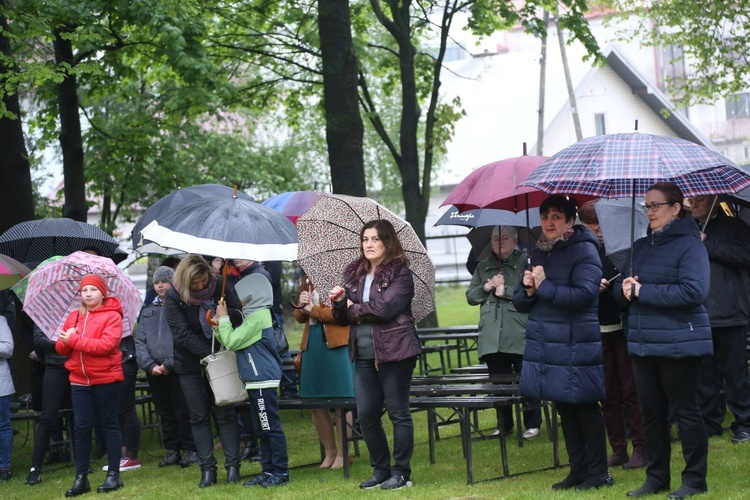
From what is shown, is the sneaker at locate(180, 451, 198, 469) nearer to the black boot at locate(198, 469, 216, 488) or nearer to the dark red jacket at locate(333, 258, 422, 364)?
the black boot at locate(198, 469, 216, 488)

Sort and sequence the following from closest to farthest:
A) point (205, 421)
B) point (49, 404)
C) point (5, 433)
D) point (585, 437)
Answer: point (585, 437) → point (205, 421) → point (49, 404) → point (5, 433)

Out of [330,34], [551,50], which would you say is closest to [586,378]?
[330,34]

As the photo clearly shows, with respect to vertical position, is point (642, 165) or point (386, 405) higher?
point (642, 165)

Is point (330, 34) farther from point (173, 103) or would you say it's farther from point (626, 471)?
point (173, 103)

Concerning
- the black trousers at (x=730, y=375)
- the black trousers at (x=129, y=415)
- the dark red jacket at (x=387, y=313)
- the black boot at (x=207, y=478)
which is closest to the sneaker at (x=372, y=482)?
the dark red jacket at (x=387, y=313)

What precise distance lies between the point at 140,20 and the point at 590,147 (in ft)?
31.3

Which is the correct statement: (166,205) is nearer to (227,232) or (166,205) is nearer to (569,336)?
→ (227,232)

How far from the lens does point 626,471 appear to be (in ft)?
26.6

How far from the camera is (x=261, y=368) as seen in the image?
28.0 ft

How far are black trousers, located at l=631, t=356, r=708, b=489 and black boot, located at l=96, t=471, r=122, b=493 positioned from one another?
14.7 feet


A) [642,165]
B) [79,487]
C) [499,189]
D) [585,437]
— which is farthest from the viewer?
[499,189]

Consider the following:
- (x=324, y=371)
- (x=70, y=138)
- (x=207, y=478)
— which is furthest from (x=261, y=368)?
(x=70, y=138)

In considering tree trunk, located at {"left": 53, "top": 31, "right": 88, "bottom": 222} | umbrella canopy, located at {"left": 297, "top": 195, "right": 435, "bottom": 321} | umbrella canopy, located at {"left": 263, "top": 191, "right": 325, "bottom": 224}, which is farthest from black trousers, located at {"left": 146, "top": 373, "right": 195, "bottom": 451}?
tree trunk, located at {"left": 53, "top": 31, "right": 88, "bottom": 222}

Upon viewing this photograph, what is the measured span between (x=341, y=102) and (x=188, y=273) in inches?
178
